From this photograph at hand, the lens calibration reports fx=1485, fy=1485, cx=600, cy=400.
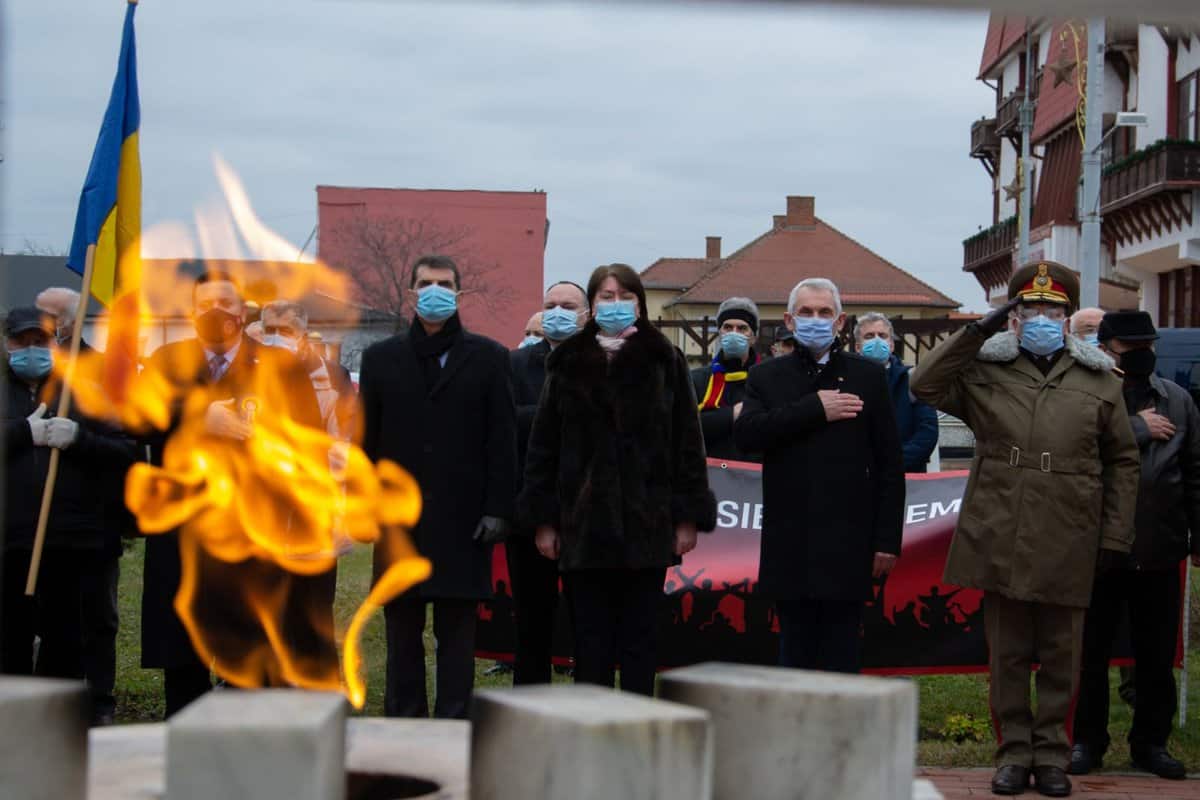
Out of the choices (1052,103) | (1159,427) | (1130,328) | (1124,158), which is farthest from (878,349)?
(1052,103)

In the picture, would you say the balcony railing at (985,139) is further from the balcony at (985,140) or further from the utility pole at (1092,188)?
the utility pole at (1092,188)

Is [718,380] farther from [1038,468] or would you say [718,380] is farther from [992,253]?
[992,253]

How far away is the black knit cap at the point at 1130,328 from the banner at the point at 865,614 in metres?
1.52

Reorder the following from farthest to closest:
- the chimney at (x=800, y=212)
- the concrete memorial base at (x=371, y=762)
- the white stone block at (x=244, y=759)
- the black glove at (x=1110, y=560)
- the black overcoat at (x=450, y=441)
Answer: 1. the chimney at (x=800, y=212)
2. the black glove at (x=1110, y=560)
3. the black overcoat at (x=450, y=441)
4. the concrete memorial base at (x=371, y=762)
5. the white stone block at (x=244, y=759)

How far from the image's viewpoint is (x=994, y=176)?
50031mm

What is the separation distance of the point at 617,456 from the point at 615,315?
0.59 meters

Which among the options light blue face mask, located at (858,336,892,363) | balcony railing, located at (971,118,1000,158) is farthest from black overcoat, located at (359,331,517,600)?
balcony railing, located at (971,118,1000,158)

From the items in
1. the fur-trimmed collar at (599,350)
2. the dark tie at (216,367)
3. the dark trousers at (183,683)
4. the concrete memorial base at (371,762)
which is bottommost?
the dark trousers at (183,683)

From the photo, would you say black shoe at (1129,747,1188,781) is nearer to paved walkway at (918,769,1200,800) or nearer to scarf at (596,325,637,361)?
paved walkway at (918,769,1200,800)

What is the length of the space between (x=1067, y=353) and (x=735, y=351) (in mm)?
1956

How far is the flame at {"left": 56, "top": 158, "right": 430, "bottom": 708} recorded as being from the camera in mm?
6184

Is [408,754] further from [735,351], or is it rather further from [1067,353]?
[735,351]

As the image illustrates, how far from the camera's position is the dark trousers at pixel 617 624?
5.96 m

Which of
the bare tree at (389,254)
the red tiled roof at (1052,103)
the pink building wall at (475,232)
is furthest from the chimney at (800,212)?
the red tiled roof at (1052,103)
